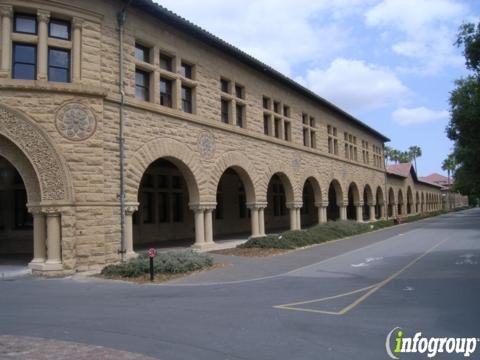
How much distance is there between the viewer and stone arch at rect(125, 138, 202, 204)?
1453 cm

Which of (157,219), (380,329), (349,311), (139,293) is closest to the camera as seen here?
(380,329)

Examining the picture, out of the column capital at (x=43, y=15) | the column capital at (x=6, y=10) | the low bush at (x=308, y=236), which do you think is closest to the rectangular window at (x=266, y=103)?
the low bush at (x=308, y=236)

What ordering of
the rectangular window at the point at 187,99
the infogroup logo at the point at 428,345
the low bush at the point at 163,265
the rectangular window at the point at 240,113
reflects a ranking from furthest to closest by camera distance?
the rectangular window at the point at 240,113 < the rectangular window at the point at 187,99 < the low bush at the point at 163,265 < the infogroup logo at the point at 428,345

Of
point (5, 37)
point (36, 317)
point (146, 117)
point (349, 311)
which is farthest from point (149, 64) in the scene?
point (349, 311)

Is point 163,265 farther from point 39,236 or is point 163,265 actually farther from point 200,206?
point 200,206

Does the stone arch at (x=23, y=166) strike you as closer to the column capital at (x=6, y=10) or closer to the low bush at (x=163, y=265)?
the low bush at (x=163, y=265)

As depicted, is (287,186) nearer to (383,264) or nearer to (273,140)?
(273,140)

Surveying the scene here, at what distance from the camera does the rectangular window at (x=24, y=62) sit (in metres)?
13.0

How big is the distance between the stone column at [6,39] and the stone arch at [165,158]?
173 inches

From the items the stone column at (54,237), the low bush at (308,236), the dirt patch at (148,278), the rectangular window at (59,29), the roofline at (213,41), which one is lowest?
the dirt patch at (148,278)

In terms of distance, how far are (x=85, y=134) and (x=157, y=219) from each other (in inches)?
390

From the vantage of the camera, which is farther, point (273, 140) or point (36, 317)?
point (273, 140)

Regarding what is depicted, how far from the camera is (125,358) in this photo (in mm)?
5430

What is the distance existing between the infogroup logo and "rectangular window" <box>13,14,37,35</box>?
1267 centimetres
